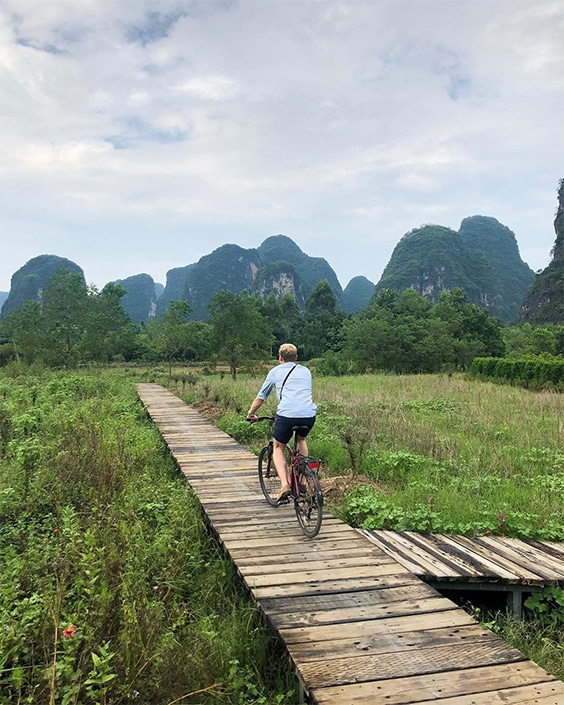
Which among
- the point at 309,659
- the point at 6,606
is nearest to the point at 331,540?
the point at 309,659

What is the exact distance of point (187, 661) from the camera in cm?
316

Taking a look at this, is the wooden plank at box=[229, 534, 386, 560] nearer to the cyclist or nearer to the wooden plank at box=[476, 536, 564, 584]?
the cyclist

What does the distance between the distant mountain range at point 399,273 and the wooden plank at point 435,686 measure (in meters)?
93.1

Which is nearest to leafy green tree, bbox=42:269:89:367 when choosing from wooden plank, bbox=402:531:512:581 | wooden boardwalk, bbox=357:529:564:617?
wooden plank, bbox=402:531:512:581

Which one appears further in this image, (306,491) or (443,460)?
(443,460)

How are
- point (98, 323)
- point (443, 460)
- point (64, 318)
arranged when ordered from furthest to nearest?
point (98, 323) → point (64, 318) → point (443, 460)

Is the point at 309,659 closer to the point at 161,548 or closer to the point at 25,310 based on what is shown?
the point at 161,548

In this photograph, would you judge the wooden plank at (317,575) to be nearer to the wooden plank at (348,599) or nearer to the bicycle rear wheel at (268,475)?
the wooden plank at (348,599)

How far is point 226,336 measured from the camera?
117ft

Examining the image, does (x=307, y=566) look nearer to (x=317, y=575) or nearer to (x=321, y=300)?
(x=317, y=575)

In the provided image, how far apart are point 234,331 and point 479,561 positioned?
31618 mm

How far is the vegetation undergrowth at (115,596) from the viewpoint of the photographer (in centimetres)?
285

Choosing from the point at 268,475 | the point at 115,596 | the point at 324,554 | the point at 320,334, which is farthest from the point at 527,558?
the point at 320,334

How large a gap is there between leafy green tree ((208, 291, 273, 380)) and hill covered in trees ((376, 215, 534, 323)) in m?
84.6
